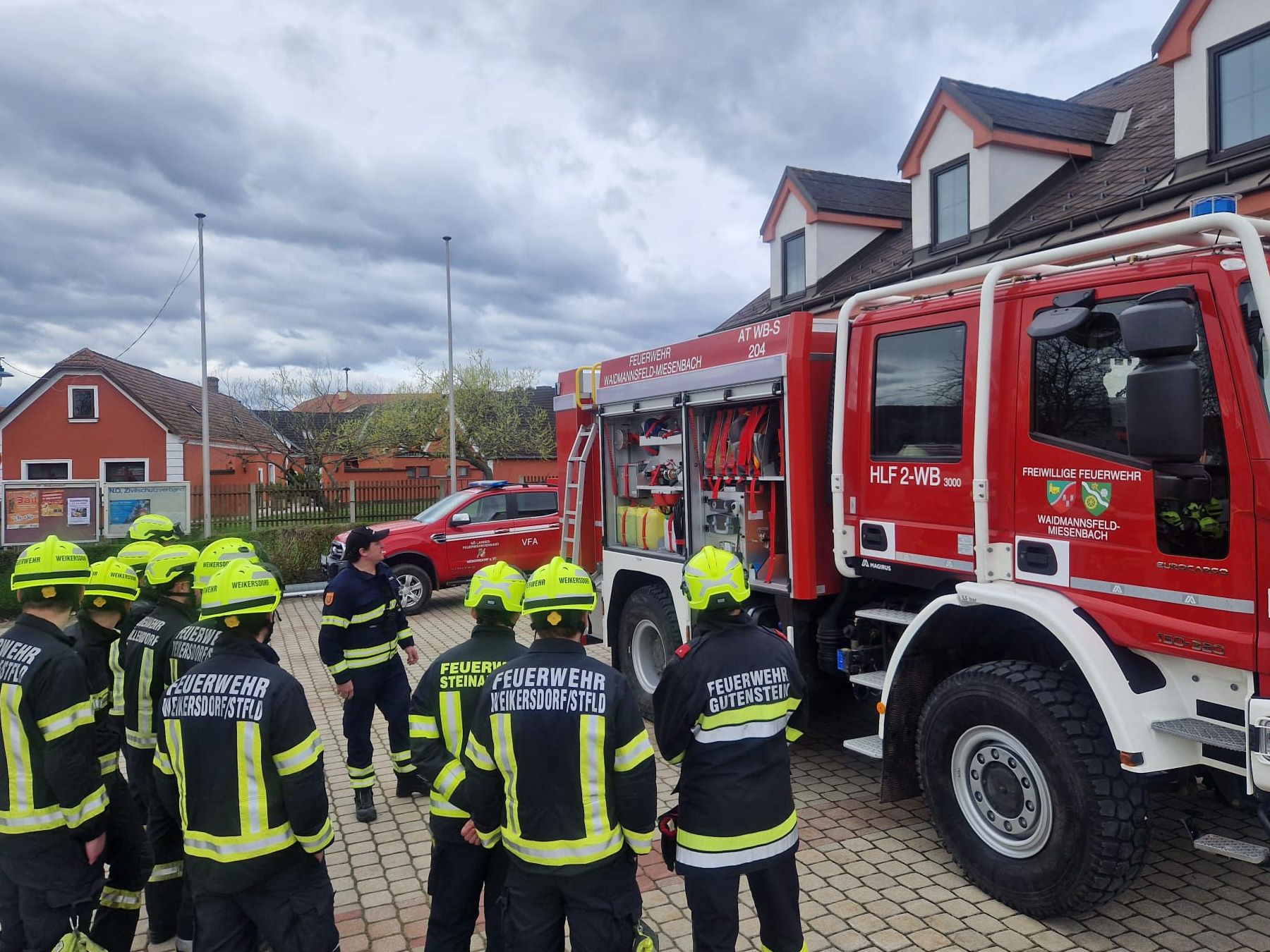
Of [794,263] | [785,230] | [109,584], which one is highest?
[785,230]

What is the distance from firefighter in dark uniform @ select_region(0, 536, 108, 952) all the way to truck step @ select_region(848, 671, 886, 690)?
3569mm

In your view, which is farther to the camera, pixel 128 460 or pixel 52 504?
pixel 128 460

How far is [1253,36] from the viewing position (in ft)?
24.7

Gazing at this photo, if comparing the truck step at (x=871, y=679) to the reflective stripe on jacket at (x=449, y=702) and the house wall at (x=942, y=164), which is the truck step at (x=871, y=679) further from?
the house wall at (x=942, y=164)

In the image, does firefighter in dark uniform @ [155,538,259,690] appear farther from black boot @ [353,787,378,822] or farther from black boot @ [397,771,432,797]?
black boot @ [397,771,432,797]

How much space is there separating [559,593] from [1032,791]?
2.40 m

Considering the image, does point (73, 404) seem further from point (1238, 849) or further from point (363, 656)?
point (1238, 849)

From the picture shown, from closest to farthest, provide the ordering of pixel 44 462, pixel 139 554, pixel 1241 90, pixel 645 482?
pixel 139 554 → pixel 645 482 → pixel 1241 90 → pixel 44 462

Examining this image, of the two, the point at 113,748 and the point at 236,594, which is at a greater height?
the point at 236,594

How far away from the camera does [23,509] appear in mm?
14297

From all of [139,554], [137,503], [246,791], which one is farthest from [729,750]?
[137,503]

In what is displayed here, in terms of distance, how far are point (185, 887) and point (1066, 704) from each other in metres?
3.91

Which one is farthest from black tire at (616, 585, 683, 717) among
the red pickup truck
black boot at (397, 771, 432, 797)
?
the red pickup truck

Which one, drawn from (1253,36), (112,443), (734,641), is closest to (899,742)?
(734,641)
